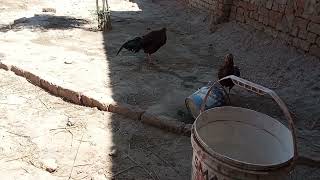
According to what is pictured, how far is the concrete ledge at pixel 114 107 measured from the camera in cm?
414

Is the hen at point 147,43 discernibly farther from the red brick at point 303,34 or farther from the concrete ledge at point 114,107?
the red brick at point 303,34

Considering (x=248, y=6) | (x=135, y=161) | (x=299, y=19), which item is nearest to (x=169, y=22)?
(x=248, y=6)

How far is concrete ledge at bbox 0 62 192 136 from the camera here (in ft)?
13.6

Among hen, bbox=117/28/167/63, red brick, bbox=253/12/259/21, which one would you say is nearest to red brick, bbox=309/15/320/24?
red brick, bbox=253/12/259/21

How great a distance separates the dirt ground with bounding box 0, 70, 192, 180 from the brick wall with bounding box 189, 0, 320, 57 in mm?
3465

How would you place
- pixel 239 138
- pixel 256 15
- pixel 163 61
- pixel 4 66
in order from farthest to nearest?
pixel 256 15, pixel 163 61, pixel 4 66, pixel 239 138

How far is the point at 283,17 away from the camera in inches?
266

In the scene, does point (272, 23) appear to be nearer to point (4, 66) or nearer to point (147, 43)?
point (147, 43)

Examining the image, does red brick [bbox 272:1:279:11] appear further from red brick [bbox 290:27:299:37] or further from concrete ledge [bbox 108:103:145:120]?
concrete ledge [bbox 108:103:145:120]

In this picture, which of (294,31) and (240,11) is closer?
(294,31)

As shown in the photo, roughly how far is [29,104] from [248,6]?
5.10 m

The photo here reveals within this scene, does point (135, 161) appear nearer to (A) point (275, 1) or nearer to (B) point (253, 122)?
(B) point (253, 122)

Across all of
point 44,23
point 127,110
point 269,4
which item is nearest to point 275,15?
point 269,4

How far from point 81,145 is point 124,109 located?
31.1 inches
